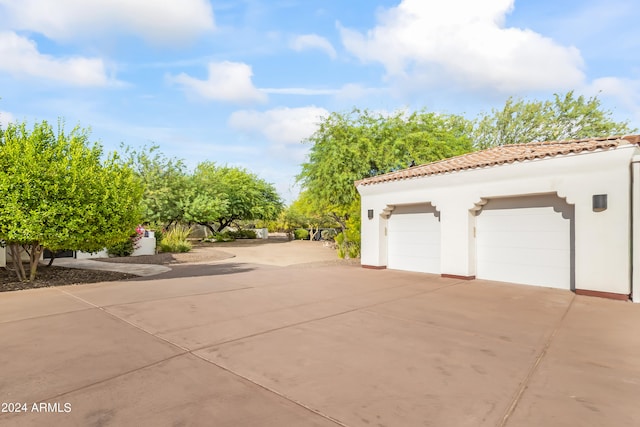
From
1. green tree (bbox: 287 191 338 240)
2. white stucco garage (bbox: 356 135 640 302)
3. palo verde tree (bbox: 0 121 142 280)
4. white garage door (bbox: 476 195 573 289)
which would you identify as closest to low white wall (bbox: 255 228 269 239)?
green tree (bbox: 287 191 338 240)

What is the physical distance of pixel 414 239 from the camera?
12.1m

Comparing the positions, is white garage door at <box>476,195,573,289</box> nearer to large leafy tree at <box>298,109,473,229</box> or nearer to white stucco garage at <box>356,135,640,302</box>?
white stucco garage at <box>356,135,640,302</box>

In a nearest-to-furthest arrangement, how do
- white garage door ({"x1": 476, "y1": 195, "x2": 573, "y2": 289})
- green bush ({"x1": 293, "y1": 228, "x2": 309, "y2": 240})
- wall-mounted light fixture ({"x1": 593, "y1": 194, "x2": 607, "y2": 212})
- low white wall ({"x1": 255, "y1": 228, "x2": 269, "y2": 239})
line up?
wall-mounted light fixture ({"x1": 593, "y1": 194, "x2": 607, "y2": 212}), white garage door ({"x1": 476, "y1": 195, "x2": 573, "y2": 289}), green bush ({"x1": 293, "y1": 228, "x2": 309, "y2": 240}), low white wall ({"x1": 255, "y1": 228, "x2": 269, "y2": 239})

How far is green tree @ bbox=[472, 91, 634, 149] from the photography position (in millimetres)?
26234

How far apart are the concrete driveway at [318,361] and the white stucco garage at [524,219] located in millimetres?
1426

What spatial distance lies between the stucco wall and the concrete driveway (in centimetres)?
103

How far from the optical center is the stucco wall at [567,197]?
25.0 feet

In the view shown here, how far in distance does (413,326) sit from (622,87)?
86.9 feet

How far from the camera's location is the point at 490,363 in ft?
12.9

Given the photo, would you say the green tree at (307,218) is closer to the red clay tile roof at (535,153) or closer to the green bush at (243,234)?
the green bush at (243,234)

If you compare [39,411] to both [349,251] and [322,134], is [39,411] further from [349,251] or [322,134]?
[322,134]

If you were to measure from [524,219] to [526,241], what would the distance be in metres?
0.61

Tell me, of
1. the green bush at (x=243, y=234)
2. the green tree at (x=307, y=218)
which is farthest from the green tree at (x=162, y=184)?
the green bush at (x=243, y=234)

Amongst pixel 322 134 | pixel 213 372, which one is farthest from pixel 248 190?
pixel 213 372
